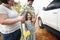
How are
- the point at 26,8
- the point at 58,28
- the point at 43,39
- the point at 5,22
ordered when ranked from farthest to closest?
1. the point at 43,39
2. the point at 58,28
3. the point at 26,8
4. the point at 5,22

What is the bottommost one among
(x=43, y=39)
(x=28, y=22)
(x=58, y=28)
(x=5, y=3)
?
(x=43, y=39)

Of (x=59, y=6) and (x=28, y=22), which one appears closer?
(x=28, y=22)

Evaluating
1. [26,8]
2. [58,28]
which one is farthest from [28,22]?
[58,28]

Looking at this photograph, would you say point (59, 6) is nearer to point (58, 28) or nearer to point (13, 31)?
point (58, 28)

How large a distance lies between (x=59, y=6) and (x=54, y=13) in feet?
0.90

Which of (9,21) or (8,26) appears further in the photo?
(8,26)

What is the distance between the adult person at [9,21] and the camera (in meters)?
2.19

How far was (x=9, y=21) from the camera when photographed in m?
2.19

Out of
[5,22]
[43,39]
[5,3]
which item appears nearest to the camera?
[5,22]

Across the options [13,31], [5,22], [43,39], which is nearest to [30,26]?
[13,31]

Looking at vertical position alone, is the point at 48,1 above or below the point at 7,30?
above

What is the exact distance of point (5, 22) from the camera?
7.14 ft

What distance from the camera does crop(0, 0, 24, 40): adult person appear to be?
A: 86.1 inches

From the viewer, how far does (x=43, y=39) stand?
562 cm
